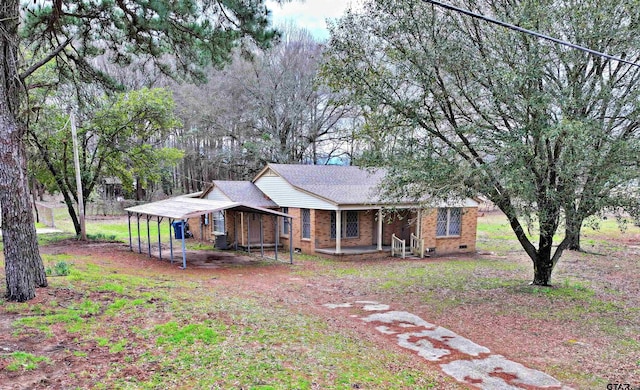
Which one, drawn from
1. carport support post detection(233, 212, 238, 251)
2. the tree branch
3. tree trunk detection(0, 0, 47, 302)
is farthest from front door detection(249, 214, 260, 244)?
tree trunk detection(0, 0, 47, 302)

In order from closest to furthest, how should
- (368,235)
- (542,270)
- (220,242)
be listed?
(542,270) → (368,235) → (220,242)

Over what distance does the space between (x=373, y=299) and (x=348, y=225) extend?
7899 millimetres

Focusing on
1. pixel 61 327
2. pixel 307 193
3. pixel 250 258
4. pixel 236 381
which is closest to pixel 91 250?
pixel 250 258

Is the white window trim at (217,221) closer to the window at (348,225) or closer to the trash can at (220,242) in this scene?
the trash can at (220,242)

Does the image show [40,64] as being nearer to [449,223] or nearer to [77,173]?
[77,173]

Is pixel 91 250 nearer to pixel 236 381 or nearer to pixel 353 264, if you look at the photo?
pixel 353 264

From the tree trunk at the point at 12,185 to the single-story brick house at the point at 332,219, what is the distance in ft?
34.6

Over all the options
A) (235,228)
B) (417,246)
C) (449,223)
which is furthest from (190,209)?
(449,223)

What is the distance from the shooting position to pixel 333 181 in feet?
64.2

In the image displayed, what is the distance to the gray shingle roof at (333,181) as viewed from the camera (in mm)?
17219

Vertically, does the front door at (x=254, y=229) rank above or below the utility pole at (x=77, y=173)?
below

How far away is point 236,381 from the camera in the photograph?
4555mm

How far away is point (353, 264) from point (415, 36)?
29.9 ft

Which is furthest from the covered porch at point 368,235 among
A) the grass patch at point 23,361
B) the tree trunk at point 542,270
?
the grass patch at point 23,361
